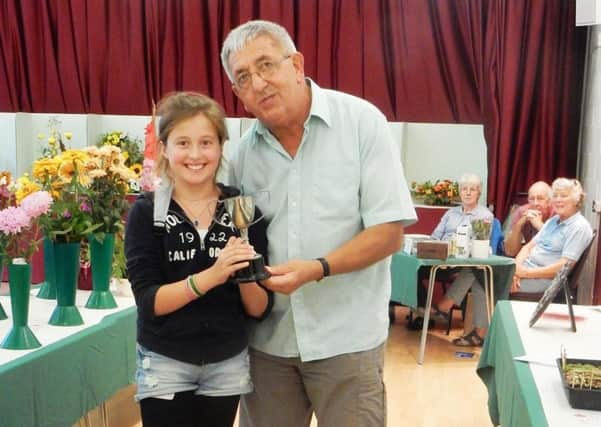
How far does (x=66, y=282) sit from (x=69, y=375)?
0.30 meters

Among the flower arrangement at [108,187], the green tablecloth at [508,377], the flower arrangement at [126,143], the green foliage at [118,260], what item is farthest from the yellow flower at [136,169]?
the flower arrangement at [126,143]

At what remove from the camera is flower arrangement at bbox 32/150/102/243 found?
217cm

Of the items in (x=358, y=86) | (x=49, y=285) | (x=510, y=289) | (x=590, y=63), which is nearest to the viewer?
(x=49, y=285)

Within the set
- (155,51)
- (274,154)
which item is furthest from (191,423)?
(155,51)

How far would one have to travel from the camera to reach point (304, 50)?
646cm

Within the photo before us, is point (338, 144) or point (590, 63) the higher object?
point (590, 63)

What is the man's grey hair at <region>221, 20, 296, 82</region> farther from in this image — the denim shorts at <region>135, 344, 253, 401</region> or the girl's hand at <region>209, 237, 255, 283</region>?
the denim shorts at <region>135, 344, 253, 401</region>

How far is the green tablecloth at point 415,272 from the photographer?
4.48 metres

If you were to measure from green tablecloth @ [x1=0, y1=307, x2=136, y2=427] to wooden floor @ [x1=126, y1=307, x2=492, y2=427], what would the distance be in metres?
1.26

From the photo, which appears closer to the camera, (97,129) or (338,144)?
(338,144)

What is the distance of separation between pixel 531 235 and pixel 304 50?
266cm

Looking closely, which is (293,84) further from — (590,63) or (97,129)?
(97,129)

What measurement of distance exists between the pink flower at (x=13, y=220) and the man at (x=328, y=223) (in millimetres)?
655

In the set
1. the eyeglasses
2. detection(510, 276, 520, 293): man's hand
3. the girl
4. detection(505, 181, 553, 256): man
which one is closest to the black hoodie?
the girl
